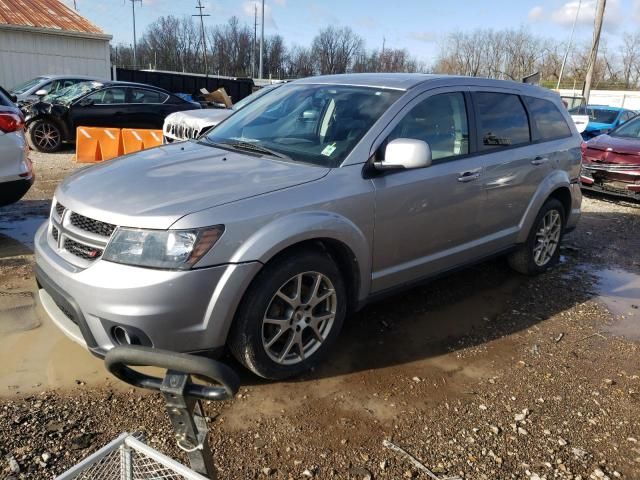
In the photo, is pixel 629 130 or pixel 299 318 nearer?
pixel 299 318

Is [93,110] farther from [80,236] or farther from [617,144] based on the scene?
[617,144]

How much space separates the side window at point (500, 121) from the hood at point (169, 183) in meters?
1.72

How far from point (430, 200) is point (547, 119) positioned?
7.03ft

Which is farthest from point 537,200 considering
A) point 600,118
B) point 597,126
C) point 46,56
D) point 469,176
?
point 46,56

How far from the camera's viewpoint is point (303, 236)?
3.00 meters

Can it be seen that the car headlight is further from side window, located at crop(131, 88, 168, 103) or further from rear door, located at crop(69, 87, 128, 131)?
side window, located at crop(131, 88, 168, 103)

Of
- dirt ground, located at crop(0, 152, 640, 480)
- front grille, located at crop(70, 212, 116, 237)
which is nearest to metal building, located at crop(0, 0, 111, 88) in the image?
dirt ground, located at crop(0, 152, 640, 480)

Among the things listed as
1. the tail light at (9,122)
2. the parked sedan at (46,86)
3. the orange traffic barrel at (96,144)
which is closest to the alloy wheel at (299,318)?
the tail light at (9,122)

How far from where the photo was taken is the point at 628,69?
60562mm

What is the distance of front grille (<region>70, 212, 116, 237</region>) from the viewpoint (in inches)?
109

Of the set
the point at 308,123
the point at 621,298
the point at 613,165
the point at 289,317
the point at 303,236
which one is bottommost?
the point at 621,298

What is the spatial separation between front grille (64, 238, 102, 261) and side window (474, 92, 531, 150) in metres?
2.92

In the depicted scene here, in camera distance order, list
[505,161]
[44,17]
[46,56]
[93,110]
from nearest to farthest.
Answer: [505,161]
[93,110]
[46,56]
[44,17]

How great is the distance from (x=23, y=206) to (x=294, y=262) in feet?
17.4
